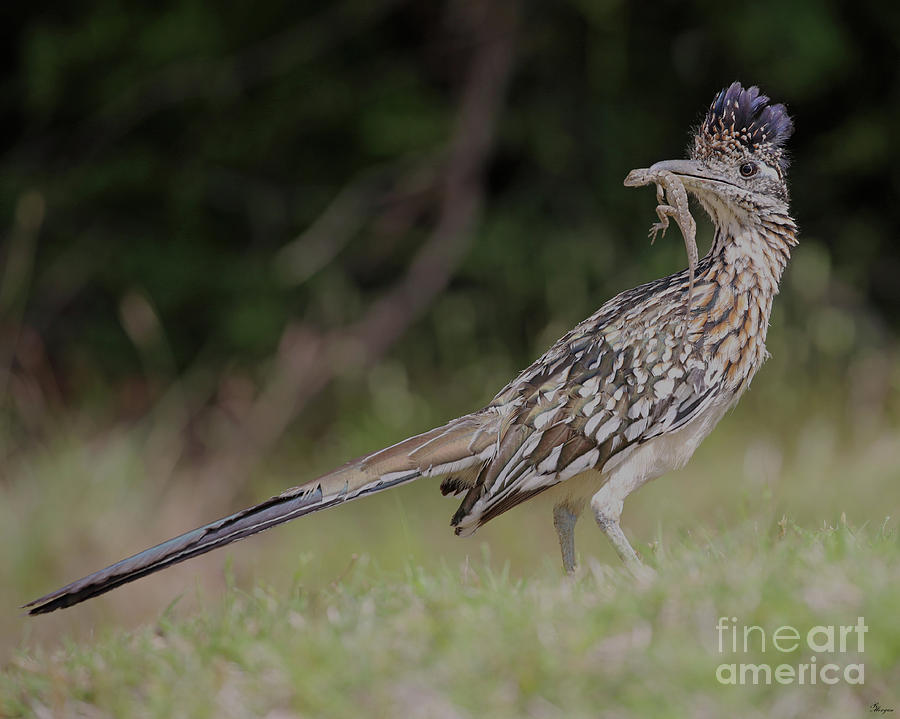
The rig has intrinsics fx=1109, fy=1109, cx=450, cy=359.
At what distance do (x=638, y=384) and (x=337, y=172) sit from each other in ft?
24.8

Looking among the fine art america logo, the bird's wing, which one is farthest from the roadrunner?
the fine art america logo

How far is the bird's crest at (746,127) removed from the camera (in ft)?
14.6

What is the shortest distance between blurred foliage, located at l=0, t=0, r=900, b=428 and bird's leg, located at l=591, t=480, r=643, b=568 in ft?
15.0

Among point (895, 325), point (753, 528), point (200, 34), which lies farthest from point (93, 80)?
point (753, 528)

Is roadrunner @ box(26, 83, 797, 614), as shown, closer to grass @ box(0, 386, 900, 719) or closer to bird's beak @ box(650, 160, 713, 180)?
bird's beak @ box(650, 160, 713, 180)

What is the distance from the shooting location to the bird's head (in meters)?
4.42

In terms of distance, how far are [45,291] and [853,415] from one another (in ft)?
25.7

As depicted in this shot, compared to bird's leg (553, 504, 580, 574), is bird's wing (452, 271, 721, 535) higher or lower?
higher

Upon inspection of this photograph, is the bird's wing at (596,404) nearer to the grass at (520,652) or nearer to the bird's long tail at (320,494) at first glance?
the bird's long tail at (320,494)

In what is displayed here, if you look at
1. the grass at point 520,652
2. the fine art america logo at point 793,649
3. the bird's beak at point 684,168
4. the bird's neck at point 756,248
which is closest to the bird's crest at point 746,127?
the bird's beak at point 684,168

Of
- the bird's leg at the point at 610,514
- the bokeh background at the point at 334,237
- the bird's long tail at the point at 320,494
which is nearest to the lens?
the bird's long tail at the point at 320,494

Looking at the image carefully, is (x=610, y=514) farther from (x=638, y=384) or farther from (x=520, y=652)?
(x=520, y=652)

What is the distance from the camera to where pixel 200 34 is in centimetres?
992

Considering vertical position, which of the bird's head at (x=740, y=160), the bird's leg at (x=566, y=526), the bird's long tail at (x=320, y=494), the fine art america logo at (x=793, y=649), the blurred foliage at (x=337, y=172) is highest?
the blurred foliage at (x=337, y=172)
